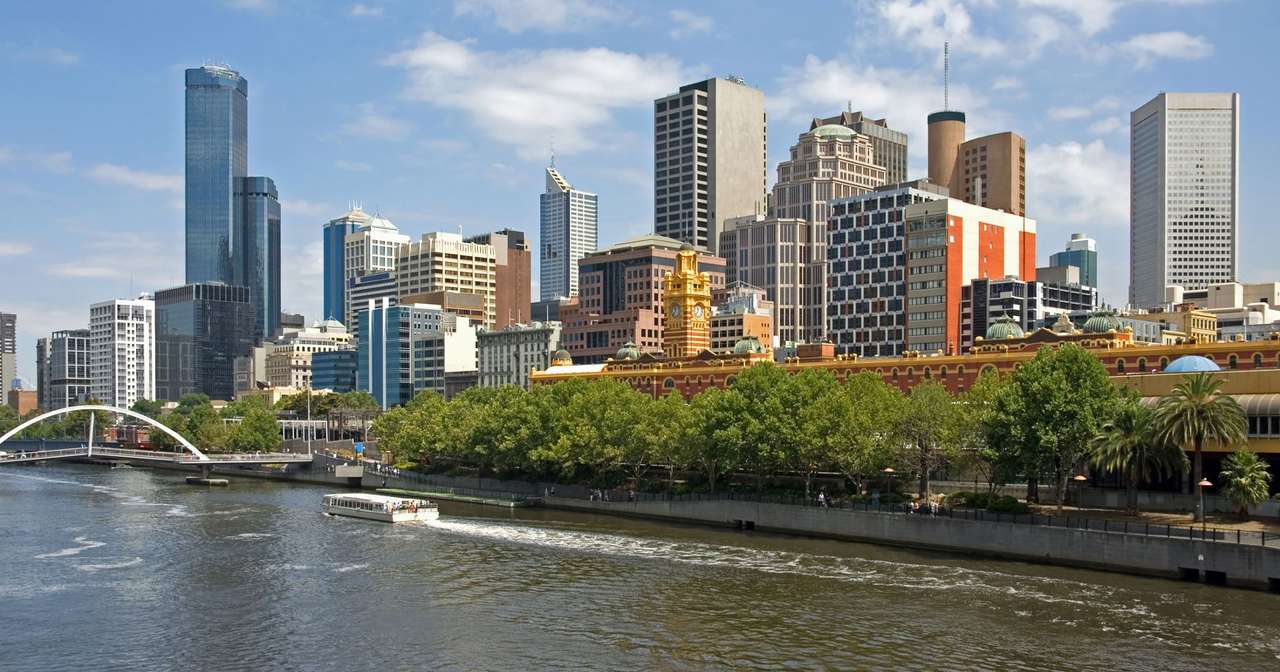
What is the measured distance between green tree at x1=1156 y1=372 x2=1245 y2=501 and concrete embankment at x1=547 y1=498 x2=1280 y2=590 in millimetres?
9596

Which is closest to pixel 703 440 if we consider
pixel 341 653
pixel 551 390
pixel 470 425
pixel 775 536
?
pixel 775 536

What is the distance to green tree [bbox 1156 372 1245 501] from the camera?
286ft

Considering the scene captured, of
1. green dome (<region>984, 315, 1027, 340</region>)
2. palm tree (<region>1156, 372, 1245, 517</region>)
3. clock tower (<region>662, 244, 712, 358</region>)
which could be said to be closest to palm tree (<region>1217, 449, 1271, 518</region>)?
palm tree (<region>1156, 372, 1245, 517</region>)

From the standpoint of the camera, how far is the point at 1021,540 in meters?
89.5

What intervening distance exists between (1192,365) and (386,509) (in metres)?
77.2

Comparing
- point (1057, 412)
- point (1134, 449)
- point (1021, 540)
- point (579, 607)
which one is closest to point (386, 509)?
point (579, 607)

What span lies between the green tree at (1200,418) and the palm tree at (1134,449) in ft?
3.50

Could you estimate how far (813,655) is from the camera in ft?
202

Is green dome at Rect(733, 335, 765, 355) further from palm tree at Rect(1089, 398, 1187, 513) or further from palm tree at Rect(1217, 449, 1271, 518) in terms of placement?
palm tree at Rect(1217, 449, 1271, 518)

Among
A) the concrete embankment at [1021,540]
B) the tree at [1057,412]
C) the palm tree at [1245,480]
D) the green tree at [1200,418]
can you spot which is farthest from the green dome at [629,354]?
the palm tree at [1245,480]

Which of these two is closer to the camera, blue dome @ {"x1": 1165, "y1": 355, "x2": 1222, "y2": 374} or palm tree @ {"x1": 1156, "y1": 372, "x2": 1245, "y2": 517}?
palm tree @ {"x1": 1156, "y1": 372, "x2": 1245, "y2": 517}

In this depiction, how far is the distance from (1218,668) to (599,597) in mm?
35565

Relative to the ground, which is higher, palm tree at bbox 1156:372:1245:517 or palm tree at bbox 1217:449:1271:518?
palm tree at bbox 1156:372:1245:517

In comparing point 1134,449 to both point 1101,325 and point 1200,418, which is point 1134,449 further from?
point 1101,325
